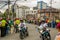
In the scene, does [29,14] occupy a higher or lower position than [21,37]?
lower

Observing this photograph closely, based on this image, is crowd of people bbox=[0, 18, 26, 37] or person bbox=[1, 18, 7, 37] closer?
person bbox=[1, 18, 7, 37]

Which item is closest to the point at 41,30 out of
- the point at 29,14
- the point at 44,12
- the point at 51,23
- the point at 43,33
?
the point at 43,33

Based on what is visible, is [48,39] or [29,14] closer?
[48,39]

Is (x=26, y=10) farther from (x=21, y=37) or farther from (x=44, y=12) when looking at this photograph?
(x=21, y=37)

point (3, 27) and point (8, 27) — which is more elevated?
point (3, 27)

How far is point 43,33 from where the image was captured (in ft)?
50.4

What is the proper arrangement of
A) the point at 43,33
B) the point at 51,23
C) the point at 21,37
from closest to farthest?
the point at 43,33 → the point at 21,37 → the point at 51,23

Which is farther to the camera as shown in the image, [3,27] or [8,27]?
[8,27]

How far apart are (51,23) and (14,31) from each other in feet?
41.2

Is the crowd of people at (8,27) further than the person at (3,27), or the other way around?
the crowd of people at (8,27)

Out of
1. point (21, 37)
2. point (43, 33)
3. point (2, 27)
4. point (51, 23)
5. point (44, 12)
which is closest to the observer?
point (43, 33)

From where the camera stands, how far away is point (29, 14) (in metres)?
97.4

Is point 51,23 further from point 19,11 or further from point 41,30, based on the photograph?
point 19,11

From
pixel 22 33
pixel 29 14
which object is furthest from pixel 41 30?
pixel 29 14
